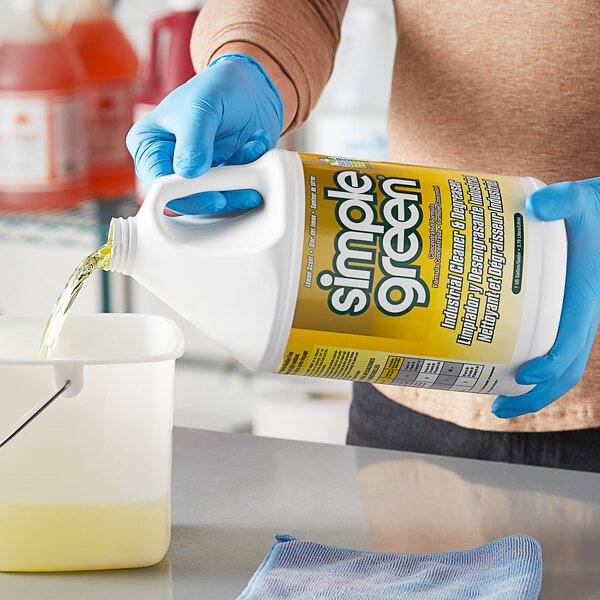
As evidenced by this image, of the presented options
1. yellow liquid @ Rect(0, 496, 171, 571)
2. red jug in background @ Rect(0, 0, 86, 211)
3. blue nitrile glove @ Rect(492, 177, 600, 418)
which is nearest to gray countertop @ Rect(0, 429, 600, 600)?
yellow liquid @ Rect(0, 496, 171, 571)

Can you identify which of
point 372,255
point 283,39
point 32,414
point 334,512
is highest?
point 283,39

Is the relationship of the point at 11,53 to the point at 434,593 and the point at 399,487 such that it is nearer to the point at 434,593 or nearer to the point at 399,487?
the point at 399,487

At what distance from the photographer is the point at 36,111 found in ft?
3.96

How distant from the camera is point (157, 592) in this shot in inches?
23.2

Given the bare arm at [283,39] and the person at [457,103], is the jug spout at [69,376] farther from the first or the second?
the bare arm at [283,39]

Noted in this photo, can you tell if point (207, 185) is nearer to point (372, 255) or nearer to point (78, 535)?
point (372, 255)

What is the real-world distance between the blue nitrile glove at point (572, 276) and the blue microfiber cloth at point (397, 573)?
0.12 meters

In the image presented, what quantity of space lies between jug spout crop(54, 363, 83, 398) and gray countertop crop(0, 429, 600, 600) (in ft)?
0.43

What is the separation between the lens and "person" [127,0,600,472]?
73 cm

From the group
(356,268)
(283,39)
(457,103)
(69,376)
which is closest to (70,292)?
(69,376)

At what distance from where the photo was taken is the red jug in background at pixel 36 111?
1.20 m

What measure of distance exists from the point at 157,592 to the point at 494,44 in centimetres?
55

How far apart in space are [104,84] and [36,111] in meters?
0.15

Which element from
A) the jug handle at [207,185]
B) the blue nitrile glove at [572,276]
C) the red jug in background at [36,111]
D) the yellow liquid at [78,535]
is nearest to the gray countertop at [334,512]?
the yellow liquid at [78,535]
